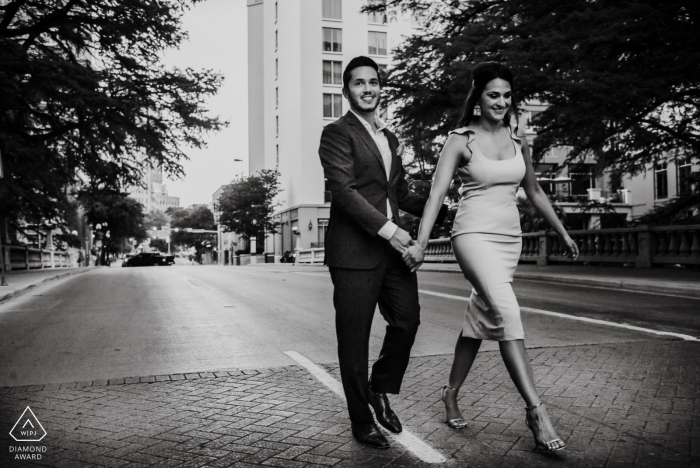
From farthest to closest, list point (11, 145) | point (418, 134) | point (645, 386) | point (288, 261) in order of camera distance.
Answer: point (288, 261)
point (418, 134)
point (11, 145)
point (645, 386)

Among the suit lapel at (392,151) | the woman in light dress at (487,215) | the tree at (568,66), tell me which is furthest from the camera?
the tree at (568,66)

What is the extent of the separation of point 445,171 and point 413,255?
55 centimetres

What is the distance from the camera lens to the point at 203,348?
6906 mm

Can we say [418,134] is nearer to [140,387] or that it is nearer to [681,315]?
[681,315]

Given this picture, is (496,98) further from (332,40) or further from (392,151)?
(332,40)

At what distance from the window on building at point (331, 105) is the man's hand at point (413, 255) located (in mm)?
56119

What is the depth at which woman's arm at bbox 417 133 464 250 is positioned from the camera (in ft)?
11.6

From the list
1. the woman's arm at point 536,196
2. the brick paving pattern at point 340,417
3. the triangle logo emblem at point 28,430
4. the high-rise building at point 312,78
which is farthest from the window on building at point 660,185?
the triangle logo emblem at point 28,430

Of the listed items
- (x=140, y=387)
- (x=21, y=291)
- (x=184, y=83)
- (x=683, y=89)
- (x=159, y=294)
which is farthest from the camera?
(x=184, y=83)

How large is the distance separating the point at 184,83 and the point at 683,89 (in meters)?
15.2

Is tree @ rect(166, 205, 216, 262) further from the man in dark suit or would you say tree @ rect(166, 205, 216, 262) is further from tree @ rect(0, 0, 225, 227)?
the man in dark suit

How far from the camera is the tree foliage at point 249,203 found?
2359 inches

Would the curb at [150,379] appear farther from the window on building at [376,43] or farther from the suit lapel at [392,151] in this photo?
the window on building at [376,43]

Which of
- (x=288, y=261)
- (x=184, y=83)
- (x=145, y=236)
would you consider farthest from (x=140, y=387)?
(x=145, y=236)
